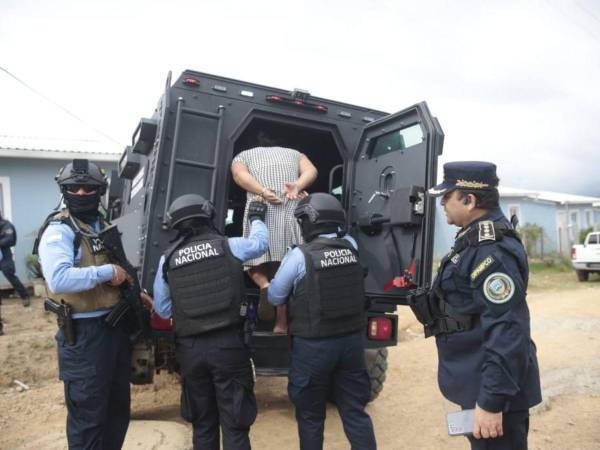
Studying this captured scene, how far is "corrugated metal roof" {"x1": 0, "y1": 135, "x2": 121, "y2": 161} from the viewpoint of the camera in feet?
34.2

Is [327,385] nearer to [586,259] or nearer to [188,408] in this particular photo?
[188,408]

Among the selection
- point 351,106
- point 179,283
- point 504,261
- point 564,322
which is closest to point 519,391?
point 504,261

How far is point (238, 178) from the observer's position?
3830 mm

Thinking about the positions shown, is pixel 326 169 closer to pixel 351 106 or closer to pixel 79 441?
pixel 351 106

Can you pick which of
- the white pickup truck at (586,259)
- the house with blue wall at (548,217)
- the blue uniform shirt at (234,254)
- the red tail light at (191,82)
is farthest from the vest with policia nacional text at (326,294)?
the house with blue wall at (548,217)

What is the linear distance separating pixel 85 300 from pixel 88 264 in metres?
0.20

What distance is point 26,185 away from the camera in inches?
422

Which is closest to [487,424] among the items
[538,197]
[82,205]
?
[82,205]

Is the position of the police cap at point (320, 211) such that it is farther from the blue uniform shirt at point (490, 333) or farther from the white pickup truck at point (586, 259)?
the white pickup truck at point (586, 259)

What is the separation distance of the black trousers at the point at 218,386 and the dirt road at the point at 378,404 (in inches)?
21.5

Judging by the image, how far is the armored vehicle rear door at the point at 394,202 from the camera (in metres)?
3.45

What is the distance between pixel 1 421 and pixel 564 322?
7836 millimetres

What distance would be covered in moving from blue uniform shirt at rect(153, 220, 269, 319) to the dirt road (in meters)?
0.98

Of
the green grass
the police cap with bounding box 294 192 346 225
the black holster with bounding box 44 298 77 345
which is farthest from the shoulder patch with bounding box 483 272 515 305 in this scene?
the green grass
